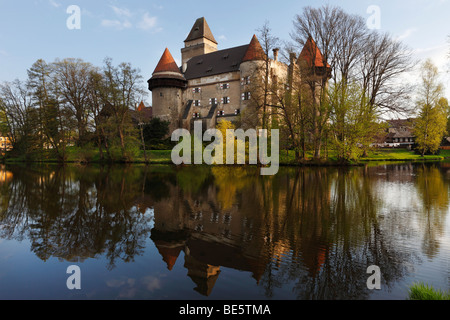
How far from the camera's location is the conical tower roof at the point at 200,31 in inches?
2168

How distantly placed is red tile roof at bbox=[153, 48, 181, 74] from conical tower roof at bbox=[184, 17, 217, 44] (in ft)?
39.0

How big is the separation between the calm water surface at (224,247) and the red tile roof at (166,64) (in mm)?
39880

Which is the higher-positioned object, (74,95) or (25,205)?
(74,95)

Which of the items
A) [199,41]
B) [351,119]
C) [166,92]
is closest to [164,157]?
[166,92]

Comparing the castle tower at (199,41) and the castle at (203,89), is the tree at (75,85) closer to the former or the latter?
the castle at (203,89)

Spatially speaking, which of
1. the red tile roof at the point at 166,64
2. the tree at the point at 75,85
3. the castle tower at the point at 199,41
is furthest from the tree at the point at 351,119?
the castle tower at the point at 199,41

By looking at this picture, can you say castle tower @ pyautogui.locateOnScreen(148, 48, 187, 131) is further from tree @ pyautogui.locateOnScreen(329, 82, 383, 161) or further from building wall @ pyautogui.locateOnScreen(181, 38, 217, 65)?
tree @ pyautogui.locateOnScreen(329, 82, 383, 161)

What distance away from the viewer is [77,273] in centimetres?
404
